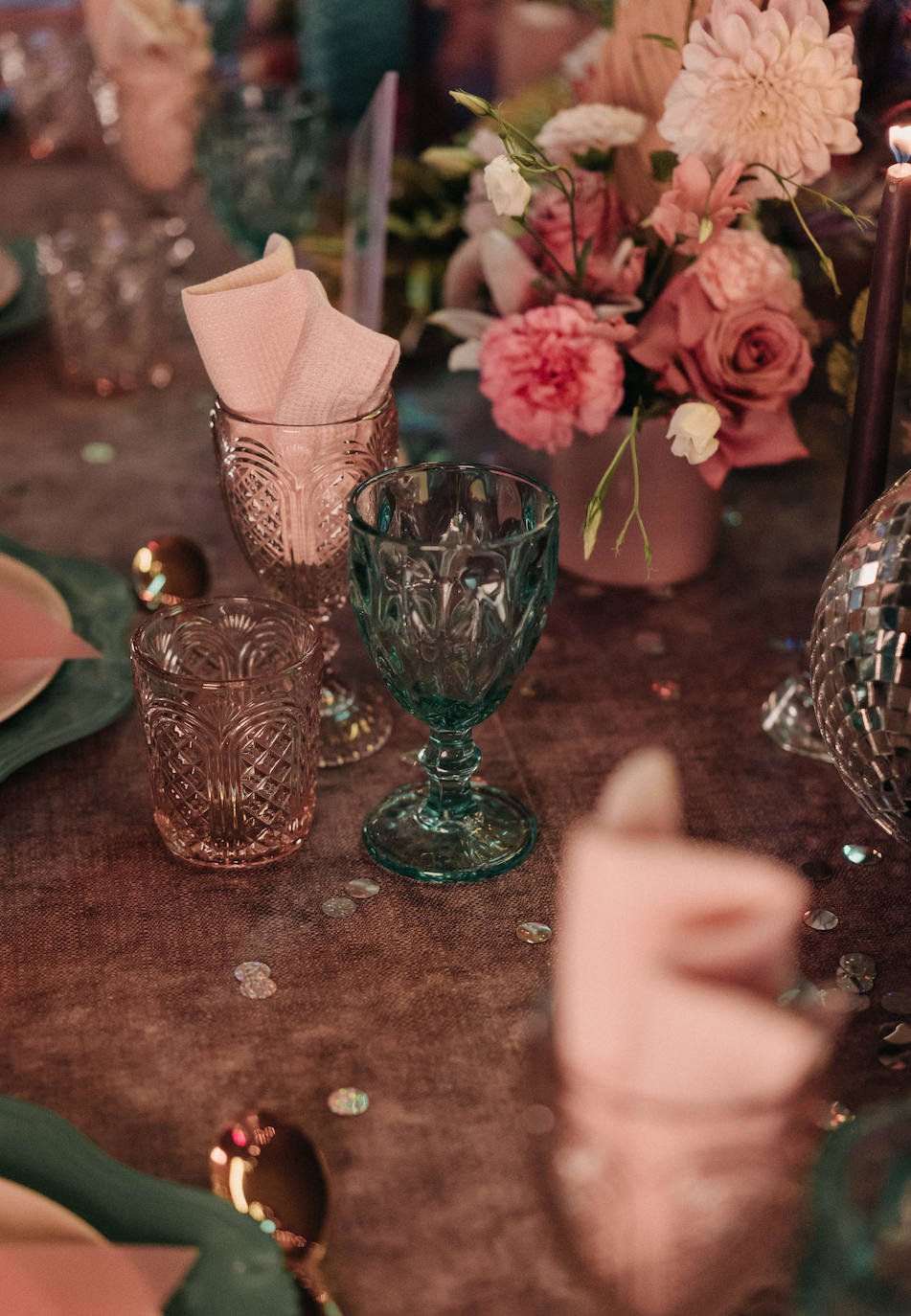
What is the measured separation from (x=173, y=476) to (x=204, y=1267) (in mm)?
711

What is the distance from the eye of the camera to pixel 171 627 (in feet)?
2.23

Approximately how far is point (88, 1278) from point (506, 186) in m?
0.55

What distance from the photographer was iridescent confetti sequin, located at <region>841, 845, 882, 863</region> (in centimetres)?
65

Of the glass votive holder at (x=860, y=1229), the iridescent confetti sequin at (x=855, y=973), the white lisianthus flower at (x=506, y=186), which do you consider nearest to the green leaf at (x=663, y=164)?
the white lisianthus flower at (x=506, y=186)

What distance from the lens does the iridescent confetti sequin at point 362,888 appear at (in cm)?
63

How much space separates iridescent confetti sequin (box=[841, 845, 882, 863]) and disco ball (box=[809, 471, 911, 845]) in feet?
0.22

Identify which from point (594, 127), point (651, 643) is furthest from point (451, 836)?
point (594, 127)

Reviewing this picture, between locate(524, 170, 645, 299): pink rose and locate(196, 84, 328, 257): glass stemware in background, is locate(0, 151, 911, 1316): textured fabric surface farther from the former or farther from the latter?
locate(196, 84, 328, 257): glass stemware in background

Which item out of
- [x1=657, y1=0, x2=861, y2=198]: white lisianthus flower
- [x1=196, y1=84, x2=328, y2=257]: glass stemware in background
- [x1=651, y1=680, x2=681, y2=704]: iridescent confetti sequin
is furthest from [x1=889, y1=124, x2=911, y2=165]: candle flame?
[x1=196, y1=84, x2=328, y2=257]: glass stemware in background

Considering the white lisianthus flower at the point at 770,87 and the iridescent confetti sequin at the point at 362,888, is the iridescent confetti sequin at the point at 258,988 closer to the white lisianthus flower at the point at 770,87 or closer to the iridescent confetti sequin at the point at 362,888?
the iridescent confetti sequin at the point at 362,888

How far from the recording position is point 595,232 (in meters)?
0.82

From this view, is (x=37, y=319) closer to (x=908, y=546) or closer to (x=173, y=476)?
(x=173, y=476)

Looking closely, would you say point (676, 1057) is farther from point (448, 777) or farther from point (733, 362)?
point (733, 362)

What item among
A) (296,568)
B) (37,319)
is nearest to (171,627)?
(296,568)
